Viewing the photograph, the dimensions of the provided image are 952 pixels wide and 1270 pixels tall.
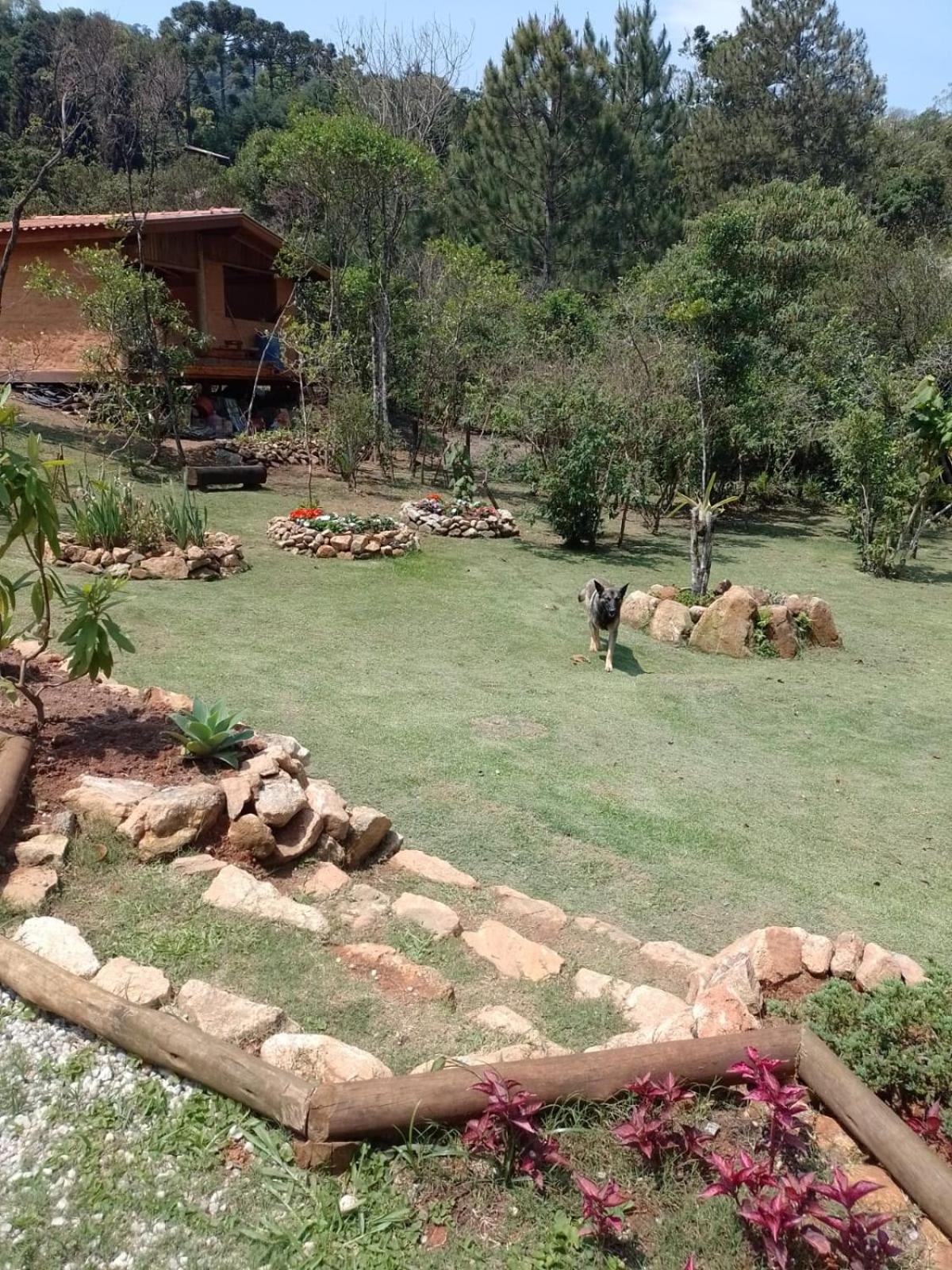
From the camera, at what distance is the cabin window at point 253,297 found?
22.6 m

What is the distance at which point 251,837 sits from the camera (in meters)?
3.68

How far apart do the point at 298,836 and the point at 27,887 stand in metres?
1.06

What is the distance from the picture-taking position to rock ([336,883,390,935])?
10.9 ft

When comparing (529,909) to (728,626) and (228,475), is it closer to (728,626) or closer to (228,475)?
(728,626)

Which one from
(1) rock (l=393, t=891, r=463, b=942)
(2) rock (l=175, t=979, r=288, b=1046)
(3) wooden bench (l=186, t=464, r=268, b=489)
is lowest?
(1) rock (l=393, t=891, r=463, b=942)

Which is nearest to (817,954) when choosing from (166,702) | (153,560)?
(166,702)

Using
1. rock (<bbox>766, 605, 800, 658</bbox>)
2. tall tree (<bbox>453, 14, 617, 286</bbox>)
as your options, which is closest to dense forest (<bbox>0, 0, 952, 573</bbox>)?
tall tree (<bbox>453, 14, 617, 286</bbox>)

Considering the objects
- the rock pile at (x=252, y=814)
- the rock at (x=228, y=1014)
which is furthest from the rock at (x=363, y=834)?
the rock at (x=228, y=1014)

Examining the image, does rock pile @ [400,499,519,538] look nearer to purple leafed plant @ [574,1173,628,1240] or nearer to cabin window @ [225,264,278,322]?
cabin window @ [225,264,278,322]

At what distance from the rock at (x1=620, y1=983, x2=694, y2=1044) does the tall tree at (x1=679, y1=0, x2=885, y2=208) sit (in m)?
32.1

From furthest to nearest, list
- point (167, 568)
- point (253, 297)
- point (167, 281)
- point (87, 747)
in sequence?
point (253, 297)
point (167, 281)
point (167, 568)
point (87, 747)

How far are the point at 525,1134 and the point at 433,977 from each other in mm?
835

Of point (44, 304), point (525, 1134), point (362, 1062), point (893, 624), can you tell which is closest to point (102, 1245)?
point (362, 1062)

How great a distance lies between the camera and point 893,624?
33.0ft
